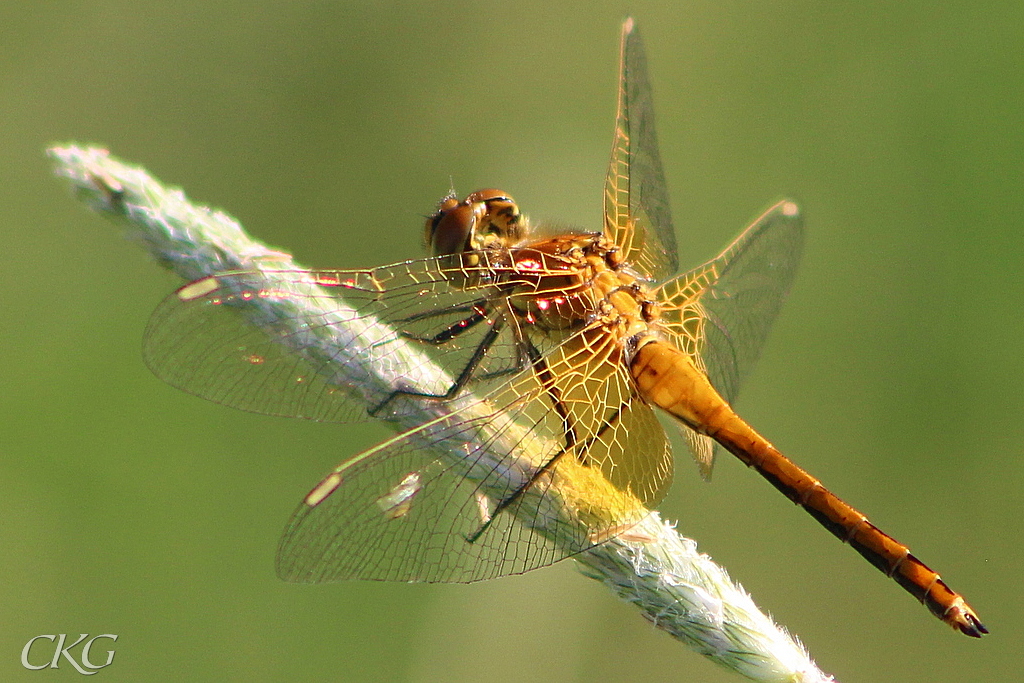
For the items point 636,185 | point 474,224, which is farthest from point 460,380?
point 636,185

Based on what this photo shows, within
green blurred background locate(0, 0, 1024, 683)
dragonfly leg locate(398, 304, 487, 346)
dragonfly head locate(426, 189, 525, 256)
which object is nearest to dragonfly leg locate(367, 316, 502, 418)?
dragonfly leg locate(398, 304, 487, 346)

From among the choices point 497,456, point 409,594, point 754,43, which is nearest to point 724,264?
point 497,456

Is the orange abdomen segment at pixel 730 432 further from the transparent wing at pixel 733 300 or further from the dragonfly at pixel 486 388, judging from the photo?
the transparent wing at pixel 733 300

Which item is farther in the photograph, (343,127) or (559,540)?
(343,127)

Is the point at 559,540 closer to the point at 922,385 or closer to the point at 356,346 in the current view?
the point at 356,346

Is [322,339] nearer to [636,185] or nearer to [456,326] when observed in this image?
[456,326]

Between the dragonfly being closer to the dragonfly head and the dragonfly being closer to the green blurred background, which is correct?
the dragonfly head

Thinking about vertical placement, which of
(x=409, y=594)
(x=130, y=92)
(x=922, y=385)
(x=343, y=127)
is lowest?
(x=409, y=594)
